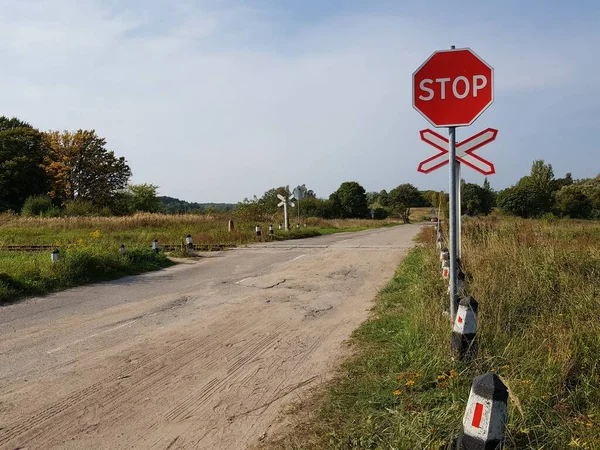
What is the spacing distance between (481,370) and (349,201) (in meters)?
66.8

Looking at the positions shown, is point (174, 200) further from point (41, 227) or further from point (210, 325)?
point (210, 325)

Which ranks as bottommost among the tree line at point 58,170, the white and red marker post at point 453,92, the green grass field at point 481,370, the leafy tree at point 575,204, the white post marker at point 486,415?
the green grass field at point 481,370

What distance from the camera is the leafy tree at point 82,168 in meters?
49.7

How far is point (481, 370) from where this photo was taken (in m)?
4.41

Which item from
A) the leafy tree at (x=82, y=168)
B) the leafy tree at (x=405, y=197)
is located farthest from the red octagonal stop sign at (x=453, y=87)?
the leafy tree at (x=405, y=197)

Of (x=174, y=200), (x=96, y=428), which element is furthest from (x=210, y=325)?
(x=174, y=200)

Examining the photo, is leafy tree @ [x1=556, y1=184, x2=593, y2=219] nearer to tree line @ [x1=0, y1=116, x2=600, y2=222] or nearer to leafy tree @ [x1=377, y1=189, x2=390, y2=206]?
tree line @ [x1=0, y1=116, x2=600, y2=222]

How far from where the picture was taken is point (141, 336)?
22.6 ft

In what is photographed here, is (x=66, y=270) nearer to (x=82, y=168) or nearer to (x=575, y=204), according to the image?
(x=82, y=168)

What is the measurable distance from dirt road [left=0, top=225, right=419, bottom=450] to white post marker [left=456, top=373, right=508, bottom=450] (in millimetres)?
1797

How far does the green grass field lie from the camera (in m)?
3.41

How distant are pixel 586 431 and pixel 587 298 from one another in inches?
131

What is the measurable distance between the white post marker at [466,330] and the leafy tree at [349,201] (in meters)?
64.7

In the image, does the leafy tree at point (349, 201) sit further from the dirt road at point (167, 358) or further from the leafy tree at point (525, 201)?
the dirt road at point (167, 358)
